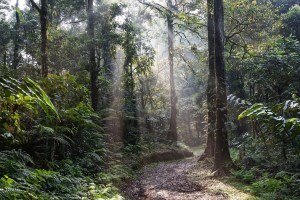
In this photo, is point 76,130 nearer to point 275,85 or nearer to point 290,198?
point 290,198

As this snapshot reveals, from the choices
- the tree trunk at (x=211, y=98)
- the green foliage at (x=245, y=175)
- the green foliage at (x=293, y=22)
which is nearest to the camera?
the green foliage at (x=245, y=175)

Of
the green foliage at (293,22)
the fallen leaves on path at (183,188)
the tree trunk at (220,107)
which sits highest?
the green foliage at (293,22)

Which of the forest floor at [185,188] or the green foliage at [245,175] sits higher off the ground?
the green foliage at [245,175]

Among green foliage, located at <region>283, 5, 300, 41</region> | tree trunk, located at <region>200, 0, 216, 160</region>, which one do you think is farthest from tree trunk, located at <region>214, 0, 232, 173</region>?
green foliage, located at <region>283, 5, 300, 41</region>

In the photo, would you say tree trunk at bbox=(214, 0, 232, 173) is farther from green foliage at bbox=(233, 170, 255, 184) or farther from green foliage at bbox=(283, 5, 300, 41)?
green foliage at bbox=(283, 5, 300, 41)

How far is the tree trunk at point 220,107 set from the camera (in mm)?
9727

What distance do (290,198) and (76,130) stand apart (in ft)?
20.1

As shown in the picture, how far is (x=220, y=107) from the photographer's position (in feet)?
32.4

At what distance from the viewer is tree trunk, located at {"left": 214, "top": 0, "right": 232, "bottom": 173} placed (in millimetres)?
9727

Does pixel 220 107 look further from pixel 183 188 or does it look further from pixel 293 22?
pixel 293 22

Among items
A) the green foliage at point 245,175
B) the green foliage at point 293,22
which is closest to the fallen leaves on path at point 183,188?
the green foliage at point 245,175

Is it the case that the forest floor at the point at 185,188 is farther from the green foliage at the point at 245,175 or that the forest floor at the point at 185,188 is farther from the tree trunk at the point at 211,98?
the tree trunk at the point at 211,98

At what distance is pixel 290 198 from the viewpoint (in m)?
5.86

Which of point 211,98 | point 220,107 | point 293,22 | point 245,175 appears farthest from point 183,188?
point 293,22
